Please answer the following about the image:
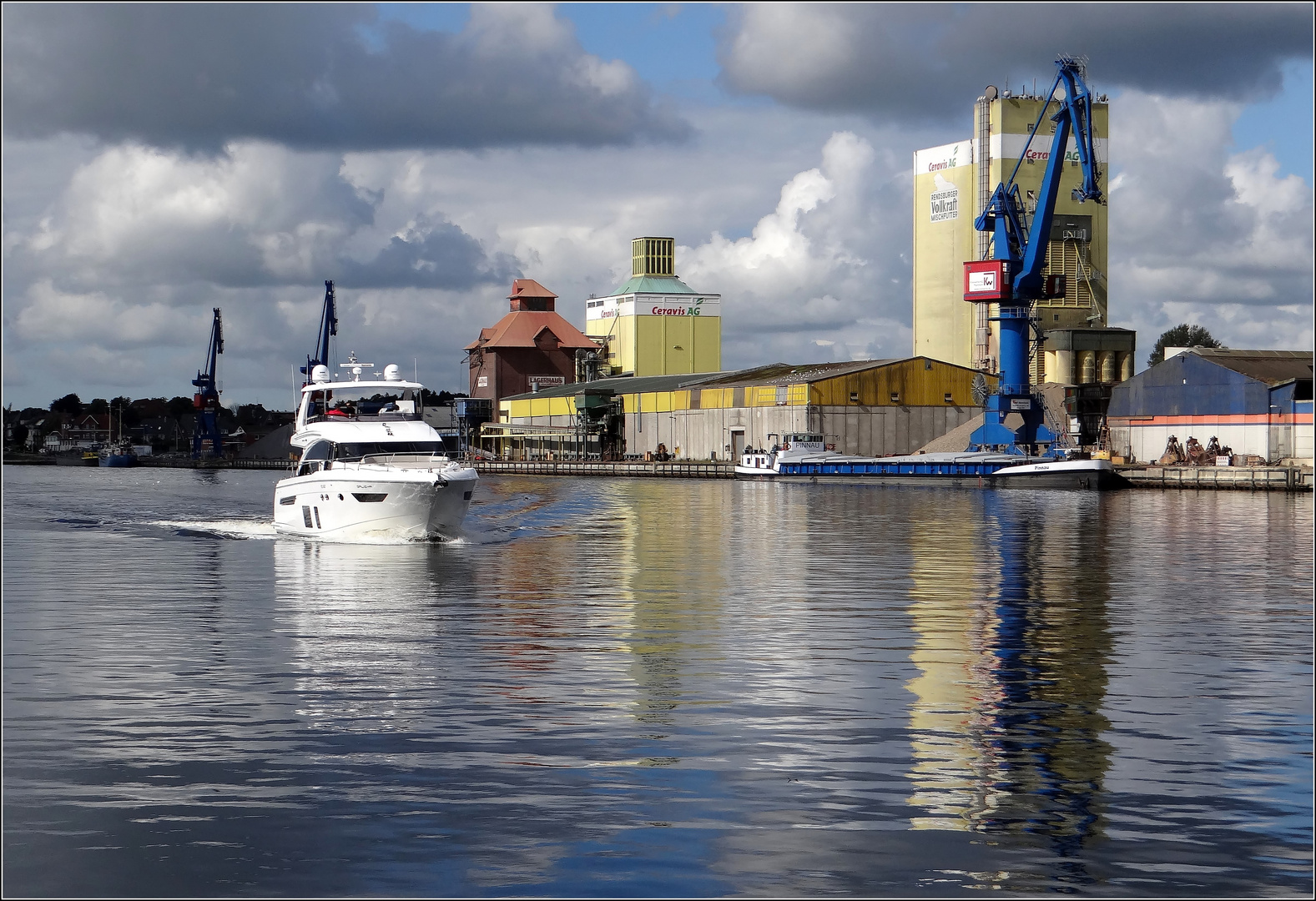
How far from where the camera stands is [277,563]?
39.5 meters

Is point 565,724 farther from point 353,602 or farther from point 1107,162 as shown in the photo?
point 1107,162

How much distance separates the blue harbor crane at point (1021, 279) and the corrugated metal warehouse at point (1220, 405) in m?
13.0

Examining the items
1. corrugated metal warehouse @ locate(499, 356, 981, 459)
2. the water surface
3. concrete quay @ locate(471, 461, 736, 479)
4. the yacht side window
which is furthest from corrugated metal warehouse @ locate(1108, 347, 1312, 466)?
the water surface

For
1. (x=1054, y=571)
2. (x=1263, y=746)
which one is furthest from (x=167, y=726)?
(x=1054, y=571)

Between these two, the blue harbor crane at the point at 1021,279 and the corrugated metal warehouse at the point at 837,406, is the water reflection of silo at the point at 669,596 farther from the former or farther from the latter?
the corrugated metal warehouse at the point at 837,406

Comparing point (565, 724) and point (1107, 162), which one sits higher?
point (1107, 162)

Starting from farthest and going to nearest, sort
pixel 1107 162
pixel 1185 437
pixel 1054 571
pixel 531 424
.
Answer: pixel 531 424 < pixel 1107 162 < pixel 1185 437 < pixel 1054 571

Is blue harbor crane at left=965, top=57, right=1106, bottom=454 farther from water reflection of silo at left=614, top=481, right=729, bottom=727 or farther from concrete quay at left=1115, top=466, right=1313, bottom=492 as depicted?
water reflection of silo at left=614, top=481, right=729, bottom=727

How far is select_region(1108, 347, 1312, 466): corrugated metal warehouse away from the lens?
109 meters

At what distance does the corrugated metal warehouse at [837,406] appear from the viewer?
132 metres

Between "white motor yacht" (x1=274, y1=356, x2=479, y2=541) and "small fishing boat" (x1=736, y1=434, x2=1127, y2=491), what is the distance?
6569 cm

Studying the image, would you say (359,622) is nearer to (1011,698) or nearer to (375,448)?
(1011,698)

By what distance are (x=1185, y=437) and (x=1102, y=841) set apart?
113m

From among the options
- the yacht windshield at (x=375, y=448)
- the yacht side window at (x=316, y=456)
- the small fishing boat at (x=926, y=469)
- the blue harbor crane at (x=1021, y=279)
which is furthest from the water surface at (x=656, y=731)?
the blue harbor crane at (x=1021, y=279)
